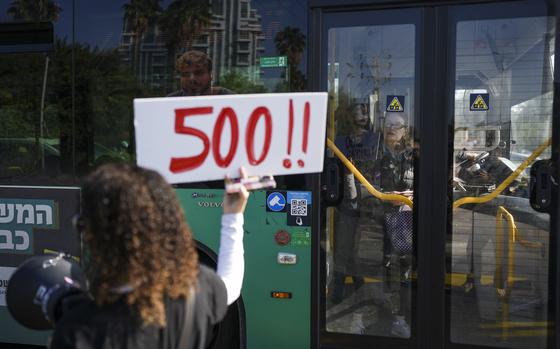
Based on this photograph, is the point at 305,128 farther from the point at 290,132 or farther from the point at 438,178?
the point at 438,178

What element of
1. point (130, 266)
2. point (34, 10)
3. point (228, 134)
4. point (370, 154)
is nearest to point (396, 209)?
point (370, 154)

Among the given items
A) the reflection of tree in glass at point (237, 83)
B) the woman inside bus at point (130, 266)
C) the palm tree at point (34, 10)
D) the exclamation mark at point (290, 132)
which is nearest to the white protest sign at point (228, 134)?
the exclamation mark at point (290, 132)

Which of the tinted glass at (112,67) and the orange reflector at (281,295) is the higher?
the tinted glass at (112,67)

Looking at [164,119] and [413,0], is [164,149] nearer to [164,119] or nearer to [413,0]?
[164,119]

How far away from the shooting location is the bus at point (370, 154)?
358cm

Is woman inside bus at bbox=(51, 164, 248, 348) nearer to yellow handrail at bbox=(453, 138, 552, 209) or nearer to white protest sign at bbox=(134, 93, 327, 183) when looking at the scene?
white protest sign at bbox=(134, 93, 327, 183)

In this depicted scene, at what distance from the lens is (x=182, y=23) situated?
12.7 feet

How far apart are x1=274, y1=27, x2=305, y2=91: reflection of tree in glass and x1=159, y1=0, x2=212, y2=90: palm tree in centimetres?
51

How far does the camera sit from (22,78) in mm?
4125

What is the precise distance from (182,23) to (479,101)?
1.97m

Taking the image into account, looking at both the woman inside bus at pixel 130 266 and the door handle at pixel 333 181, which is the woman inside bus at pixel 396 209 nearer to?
the door handle at pixel 333 181

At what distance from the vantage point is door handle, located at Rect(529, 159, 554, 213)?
3.49 m

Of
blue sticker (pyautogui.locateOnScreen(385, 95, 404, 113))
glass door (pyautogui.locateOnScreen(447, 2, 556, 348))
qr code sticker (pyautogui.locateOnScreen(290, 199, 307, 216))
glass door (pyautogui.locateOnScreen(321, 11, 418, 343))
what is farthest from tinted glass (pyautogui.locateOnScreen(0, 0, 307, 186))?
glass door (pyautogui.locateOnScreen(447, 2, 556, 348))

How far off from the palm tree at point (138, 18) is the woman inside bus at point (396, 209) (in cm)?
171
